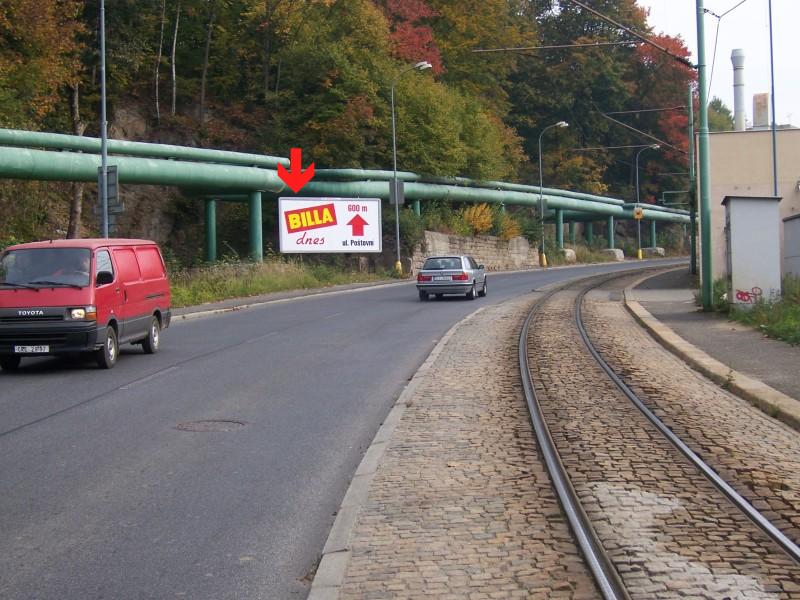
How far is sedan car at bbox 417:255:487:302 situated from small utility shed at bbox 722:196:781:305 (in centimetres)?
1117

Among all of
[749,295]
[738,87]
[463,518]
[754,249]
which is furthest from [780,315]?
[738,87]

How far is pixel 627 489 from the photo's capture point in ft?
23.7

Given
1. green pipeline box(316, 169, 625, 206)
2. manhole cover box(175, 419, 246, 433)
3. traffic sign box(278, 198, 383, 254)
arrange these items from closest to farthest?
manhole cover box(175, 419, 246, 433), traffic sign box(278, 198, 383, 254), green pipeline box(316, 169, 625, 206)

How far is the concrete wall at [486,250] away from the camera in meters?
50.8

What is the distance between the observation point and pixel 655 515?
648 cm

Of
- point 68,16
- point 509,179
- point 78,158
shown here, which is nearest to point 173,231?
point 68,16

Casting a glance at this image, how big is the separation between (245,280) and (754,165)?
18.9m

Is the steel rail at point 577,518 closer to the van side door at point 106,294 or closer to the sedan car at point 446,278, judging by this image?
the van side door at point 106,294

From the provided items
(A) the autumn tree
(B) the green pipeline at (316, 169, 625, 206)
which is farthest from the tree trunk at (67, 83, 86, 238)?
(B) the green pipeline at (316, 169, 625, 206)

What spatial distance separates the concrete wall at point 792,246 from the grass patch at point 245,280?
55.6 feet

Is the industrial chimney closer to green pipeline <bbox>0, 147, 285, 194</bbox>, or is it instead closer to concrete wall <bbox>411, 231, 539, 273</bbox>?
concrete wall <bbox>411, 231, 539, 273</bbox>

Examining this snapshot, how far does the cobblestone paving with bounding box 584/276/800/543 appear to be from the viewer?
715 cm

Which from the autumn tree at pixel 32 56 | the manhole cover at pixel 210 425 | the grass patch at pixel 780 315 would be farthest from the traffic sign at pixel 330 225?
the manhole cover at pixel 210 425

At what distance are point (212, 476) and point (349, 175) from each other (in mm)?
40632
